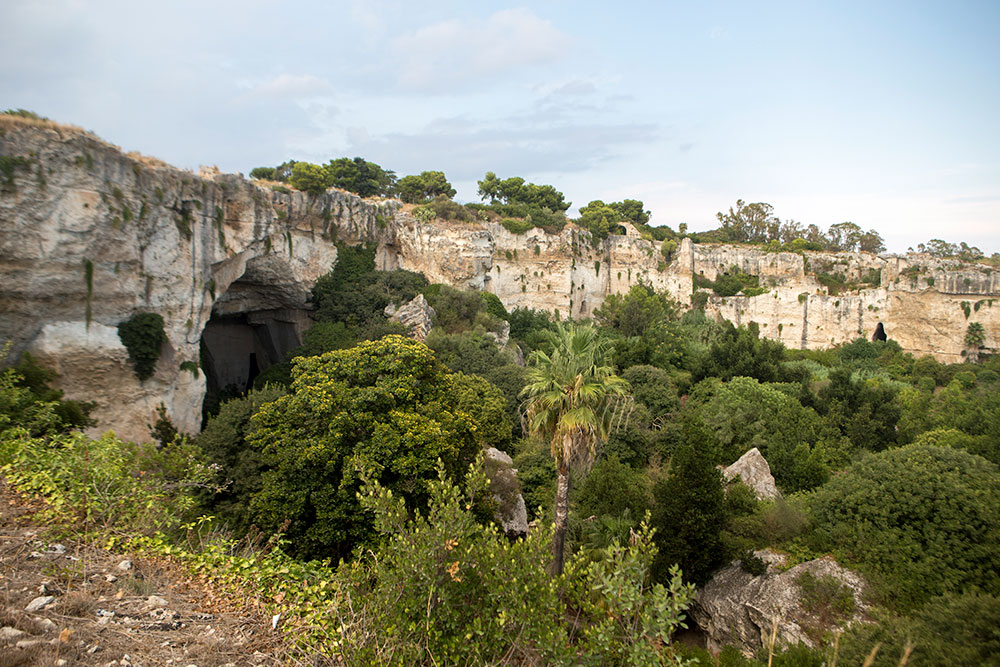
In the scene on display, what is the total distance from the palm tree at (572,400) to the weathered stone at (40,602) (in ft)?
22.2

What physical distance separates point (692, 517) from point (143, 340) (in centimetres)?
1663

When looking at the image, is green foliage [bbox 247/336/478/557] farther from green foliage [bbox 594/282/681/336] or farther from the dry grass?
green foliage [bbox 594/282/681/336]

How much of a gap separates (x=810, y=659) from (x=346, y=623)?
616cm

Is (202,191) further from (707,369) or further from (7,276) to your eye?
(707,369)

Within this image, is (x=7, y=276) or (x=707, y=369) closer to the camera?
(x=7, y=276)

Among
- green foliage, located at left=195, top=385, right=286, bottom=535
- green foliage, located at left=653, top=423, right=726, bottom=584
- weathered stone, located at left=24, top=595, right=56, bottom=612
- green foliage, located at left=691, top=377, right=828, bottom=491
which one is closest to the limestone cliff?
green foliage, located at left=195, top=385, right=286, bottom=535

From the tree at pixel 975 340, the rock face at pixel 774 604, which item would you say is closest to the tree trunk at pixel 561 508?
the rock face at pixel 774 604

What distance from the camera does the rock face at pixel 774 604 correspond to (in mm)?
8633

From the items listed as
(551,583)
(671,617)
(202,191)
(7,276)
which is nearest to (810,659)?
(671,617)

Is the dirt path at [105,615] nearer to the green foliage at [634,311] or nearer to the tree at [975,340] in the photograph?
the green foliage at [634,311]

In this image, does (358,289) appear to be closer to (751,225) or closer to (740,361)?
(740,361)

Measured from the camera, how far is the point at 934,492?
9.85 m

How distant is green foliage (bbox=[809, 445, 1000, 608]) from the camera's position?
29.0 feet

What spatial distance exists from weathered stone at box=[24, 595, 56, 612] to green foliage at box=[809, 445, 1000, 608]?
451 inches
